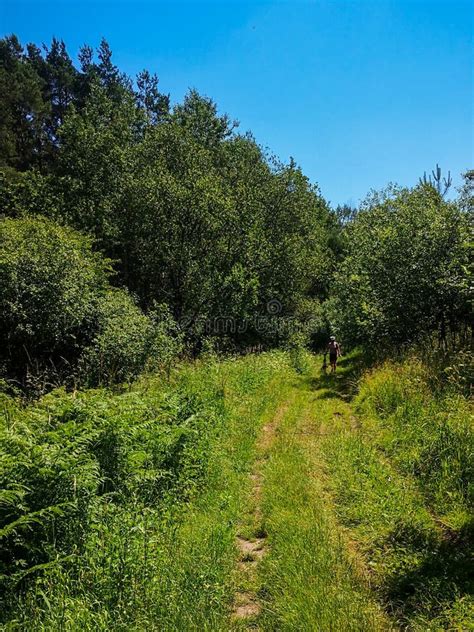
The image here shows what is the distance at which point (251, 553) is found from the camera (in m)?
4.50

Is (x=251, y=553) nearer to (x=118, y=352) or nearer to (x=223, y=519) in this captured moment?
(x=223, y=519)

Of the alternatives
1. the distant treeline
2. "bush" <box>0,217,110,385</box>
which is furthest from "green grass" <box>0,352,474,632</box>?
"bush" <box>0,217,110,385</box>

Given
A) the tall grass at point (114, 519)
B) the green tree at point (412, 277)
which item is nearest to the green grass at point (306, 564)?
the tall grass at point (114, 519)

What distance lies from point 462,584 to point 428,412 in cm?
449

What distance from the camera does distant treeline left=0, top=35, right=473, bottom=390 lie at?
13.2 meters

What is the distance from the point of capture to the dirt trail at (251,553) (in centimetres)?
367

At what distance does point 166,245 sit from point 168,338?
28.9 ft

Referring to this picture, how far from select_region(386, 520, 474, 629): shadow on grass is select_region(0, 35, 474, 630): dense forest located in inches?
1.6

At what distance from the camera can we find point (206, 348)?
17500 mm

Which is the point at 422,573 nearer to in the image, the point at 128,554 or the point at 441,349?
the point at 128,554

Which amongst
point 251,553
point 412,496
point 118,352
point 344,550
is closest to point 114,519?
point 251,553

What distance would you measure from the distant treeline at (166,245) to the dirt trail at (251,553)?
4.10 meters

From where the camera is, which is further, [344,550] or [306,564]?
[344,550]

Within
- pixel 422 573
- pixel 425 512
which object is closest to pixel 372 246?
pixel 425 512
